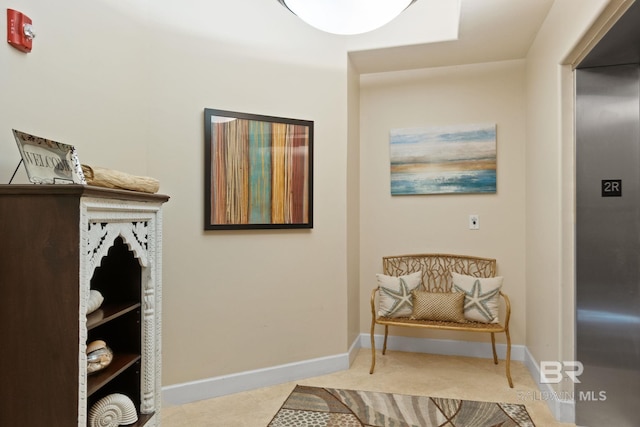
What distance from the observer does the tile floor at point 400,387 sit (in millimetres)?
2115

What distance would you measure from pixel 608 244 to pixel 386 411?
1.54 metres

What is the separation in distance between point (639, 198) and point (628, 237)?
0.68ft

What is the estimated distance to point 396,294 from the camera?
2812mm

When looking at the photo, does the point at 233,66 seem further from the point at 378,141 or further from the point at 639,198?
the point at 639,198

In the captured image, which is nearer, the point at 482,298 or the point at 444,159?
the point at 482,298

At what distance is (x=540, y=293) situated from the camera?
2469mm

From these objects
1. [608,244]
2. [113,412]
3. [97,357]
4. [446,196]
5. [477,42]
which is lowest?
[113,412]

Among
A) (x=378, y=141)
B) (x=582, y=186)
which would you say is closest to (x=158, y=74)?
(x=378, y=141)

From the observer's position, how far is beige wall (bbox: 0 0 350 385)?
70.8 inches

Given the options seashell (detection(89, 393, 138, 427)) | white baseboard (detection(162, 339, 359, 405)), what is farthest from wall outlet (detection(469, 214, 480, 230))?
seashell (detection(89, 393, 138, 427))

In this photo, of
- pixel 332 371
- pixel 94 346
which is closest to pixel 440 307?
pixel 332 371

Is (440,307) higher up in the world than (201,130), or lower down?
lower down

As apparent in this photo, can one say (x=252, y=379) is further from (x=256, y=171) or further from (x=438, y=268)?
(x=438, y=268)

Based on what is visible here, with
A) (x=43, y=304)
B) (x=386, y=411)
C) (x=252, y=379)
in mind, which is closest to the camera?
(x=43, y=304)
